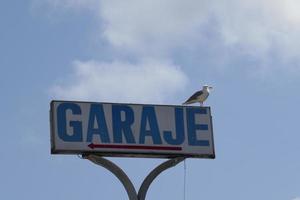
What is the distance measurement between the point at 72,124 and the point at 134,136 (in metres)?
1.24

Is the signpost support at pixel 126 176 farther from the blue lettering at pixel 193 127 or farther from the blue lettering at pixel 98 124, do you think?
the blue lettering at pixel 193 127

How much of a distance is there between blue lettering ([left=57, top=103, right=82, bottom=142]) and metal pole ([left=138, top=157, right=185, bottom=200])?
1.57 metres

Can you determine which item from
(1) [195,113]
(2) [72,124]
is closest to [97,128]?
(2) [72,124]

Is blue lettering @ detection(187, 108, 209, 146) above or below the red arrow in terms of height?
above

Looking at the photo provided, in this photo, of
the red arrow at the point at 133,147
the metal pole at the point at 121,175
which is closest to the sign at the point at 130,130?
the red arrow at the point at 133,147

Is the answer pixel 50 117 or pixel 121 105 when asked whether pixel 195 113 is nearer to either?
pixel 121 105

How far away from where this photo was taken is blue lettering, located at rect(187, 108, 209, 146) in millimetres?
21203

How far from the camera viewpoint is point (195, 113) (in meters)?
21.5

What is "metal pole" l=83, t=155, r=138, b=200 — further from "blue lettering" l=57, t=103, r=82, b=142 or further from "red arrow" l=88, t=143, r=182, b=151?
"blue lettering" l=57, t=103, r=82, b=142

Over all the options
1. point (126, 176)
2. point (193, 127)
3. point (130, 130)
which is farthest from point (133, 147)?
point (193, 127)

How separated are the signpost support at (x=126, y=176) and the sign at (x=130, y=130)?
22 centimetres

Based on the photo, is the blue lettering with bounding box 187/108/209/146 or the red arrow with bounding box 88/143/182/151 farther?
the blue lettering with bounding box 187/108/209/146

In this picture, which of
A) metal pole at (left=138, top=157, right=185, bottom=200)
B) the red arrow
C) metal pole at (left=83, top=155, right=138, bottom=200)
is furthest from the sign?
metal pole at (left=83, top=155, right=138, bottom=200)

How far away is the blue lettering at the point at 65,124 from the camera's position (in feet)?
67.6
